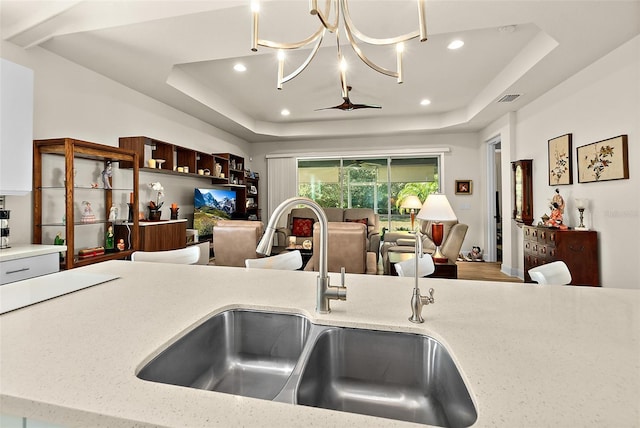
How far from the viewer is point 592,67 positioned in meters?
3.08

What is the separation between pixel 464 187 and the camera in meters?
6.34

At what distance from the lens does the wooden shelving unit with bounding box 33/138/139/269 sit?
8.80 feet

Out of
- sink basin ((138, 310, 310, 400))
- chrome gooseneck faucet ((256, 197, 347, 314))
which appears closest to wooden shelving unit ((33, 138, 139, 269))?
sink basin ((138, 310, 310, 400))

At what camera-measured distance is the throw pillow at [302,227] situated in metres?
6.16

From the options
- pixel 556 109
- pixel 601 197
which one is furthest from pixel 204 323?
pixel 556 109

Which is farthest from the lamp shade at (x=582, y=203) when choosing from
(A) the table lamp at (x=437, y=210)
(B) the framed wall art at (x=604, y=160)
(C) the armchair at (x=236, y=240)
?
(C) the armchair at (x=236, y=240)

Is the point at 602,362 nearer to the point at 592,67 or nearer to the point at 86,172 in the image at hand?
the point at 592,67

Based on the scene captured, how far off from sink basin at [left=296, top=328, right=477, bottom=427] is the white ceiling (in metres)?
2.25

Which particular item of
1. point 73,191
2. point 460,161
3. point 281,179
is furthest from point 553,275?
point 281,179

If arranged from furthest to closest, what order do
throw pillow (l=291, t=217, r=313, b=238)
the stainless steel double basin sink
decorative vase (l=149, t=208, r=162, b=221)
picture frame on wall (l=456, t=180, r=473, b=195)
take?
picture frame on wall (l=456, t=180, r=473, b=195), throw pillow (l=291, t=217, r=313, b=238), decorative vase (l=149, t=208, r=162, b=221), the stainless steel double basin sink

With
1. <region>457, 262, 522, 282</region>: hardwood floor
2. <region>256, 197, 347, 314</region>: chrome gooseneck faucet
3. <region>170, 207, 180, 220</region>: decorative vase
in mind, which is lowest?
Result: <region>457, 262, 522, 282</region>: hardwood floor

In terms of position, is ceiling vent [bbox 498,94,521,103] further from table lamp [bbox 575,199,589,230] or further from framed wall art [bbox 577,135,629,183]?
table lamp [bbox 575,199,589,230]

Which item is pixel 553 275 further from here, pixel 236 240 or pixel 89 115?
pixel 89 115

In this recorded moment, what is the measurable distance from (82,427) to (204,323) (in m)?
0.41
